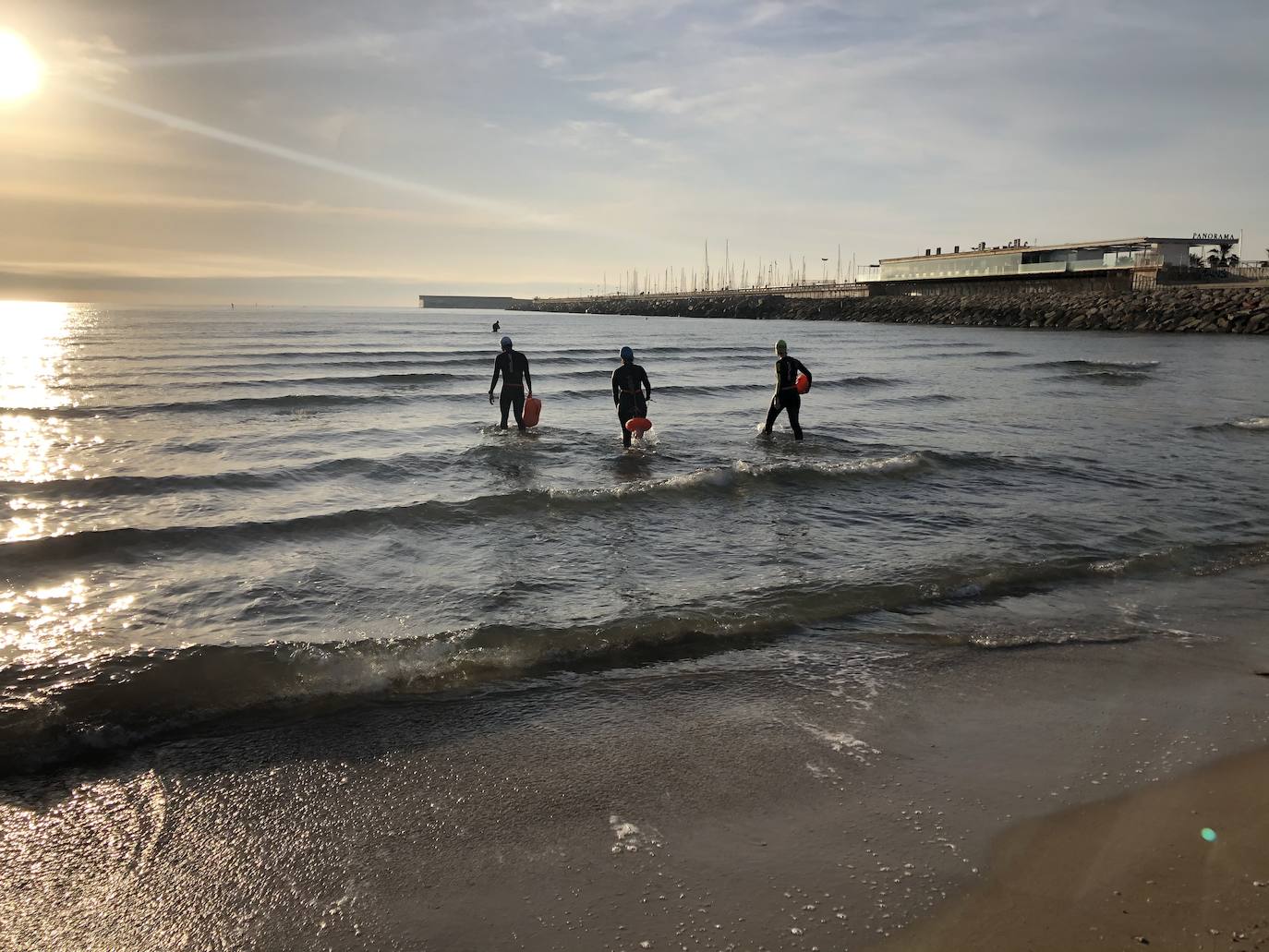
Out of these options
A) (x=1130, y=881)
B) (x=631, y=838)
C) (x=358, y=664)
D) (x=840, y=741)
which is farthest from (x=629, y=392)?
(x=1130, y=881)

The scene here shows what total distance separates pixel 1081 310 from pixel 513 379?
174ft

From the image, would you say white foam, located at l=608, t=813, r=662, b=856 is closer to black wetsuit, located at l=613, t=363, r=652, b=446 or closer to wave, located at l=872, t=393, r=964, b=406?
black wetsuit, located at l=613, t=363, r=652, b=446

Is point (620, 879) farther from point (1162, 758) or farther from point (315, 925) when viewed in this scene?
point (1162, 758)

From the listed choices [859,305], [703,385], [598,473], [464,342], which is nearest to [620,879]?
[598,473]

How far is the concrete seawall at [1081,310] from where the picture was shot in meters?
47.2

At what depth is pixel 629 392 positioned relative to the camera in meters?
14.6

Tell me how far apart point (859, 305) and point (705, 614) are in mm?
81328

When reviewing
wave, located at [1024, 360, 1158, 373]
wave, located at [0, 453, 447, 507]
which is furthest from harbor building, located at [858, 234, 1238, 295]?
wave, located at [0, 453, 447, 507]

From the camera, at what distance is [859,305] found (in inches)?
3260

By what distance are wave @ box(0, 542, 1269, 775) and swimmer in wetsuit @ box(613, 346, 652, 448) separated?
7.61 metres

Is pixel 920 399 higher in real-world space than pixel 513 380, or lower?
lower

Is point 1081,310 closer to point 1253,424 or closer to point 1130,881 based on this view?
point 1253,424

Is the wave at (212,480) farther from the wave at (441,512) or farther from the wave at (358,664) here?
the wave at (358,664)

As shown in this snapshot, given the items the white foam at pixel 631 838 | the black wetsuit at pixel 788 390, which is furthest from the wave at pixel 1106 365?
the white foam at pixel 631 838
